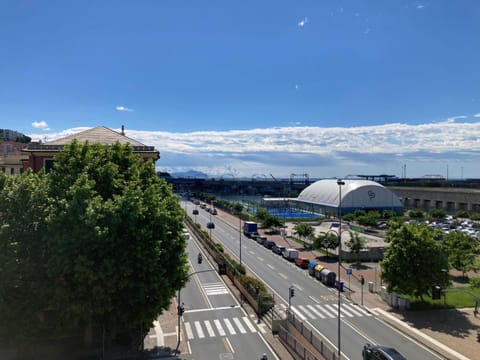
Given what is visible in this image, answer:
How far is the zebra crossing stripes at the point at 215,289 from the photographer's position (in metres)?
41.4

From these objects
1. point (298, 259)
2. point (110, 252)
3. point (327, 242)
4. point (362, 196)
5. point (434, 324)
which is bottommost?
point (434, 324)

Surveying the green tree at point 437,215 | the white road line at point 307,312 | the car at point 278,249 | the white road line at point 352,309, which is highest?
the green tree at point 437,215

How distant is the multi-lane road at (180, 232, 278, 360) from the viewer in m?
26.5

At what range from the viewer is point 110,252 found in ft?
69.1

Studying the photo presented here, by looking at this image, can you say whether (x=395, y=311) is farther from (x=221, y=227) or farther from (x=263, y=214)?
(x=221, y=227)

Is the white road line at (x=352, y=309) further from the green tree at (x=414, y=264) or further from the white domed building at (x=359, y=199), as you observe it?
the white domed building at (x=359, y=199)

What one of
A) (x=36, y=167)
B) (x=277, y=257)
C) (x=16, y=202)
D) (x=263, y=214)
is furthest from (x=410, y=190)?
(x=16, y=202)

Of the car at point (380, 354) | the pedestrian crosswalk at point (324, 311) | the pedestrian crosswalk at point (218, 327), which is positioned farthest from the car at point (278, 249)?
the car at point (380, 354)

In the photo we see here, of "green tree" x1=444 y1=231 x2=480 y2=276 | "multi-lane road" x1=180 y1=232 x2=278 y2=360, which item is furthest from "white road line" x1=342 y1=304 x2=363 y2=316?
"green tree" x1=444 y1=231 x2=480 y2=276

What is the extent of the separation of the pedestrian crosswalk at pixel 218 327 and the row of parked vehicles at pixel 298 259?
1489 cm

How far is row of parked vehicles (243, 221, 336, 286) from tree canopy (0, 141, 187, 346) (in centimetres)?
2574

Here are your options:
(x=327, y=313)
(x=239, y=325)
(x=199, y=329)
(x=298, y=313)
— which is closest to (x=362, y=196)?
(x=327, y=313)

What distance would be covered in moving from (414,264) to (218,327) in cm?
1982

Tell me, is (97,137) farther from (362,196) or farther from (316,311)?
(362,196)
